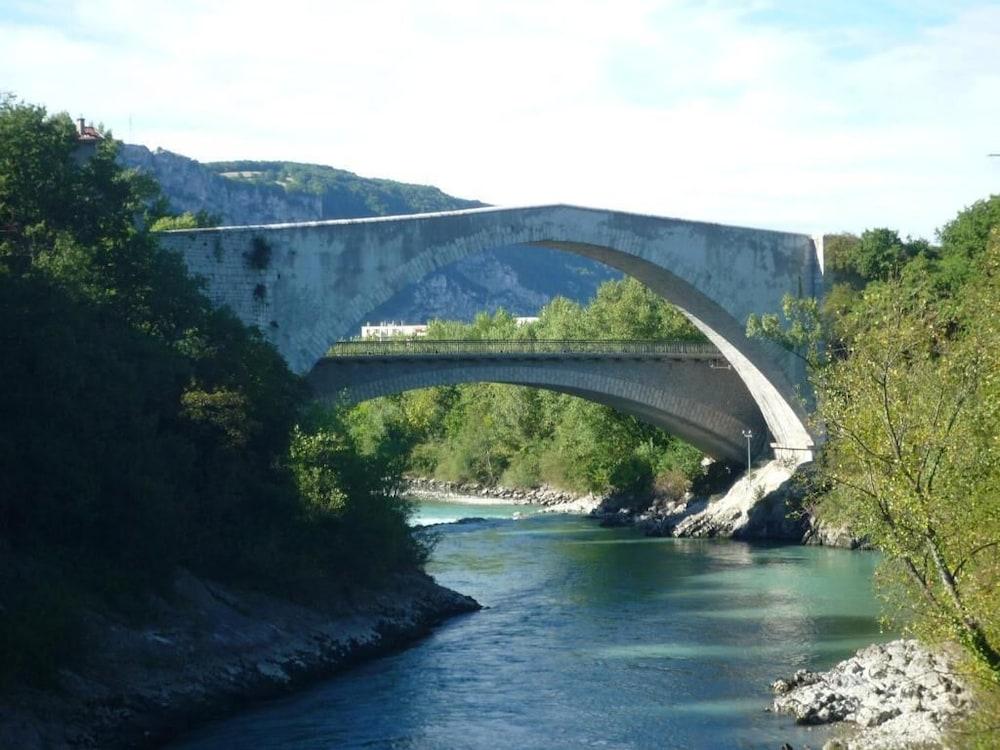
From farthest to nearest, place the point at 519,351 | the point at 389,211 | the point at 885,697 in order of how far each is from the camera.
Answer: the point at 389,211
the point at 519,351
the point at 885,697

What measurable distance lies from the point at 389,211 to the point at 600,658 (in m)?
134

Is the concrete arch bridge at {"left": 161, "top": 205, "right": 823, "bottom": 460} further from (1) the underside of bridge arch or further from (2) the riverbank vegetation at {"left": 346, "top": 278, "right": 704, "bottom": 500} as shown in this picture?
(2) the riverbank vegetation at {"left": 346, "top": 278, "right": 704, "bottom": 500}

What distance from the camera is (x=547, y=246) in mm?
33062

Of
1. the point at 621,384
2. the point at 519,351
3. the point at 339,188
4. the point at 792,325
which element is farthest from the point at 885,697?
the point at 339,188

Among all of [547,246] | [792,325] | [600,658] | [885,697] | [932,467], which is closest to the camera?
[932,467]

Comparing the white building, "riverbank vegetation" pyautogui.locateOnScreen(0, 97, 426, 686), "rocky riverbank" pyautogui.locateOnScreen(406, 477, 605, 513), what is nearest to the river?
"riverbank vegetation" pyautogui.locateOnScreen(0, 97, 426, 686)

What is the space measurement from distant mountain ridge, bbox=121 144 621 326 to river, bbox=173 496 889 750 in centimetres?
9165

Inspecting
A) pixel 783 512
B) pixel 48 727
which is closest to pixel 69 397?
pixel 48 727

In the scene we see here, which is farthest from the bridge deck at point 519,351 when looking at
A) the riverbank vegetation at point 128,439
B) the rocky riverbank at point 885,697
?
the rocky riverbank at point 885,697

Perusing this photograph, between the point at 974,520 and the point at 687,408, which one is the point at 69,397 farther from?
the point at 687,408

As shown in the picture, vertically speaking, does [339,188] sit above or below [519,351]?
above

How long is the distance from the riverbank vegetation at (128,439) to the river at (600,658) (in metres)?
2.16

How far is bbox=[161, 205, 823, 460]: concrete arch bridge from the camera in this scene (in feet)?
89.3

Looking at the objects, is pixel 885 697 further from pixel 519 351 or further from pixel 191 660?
pixel 519 351
